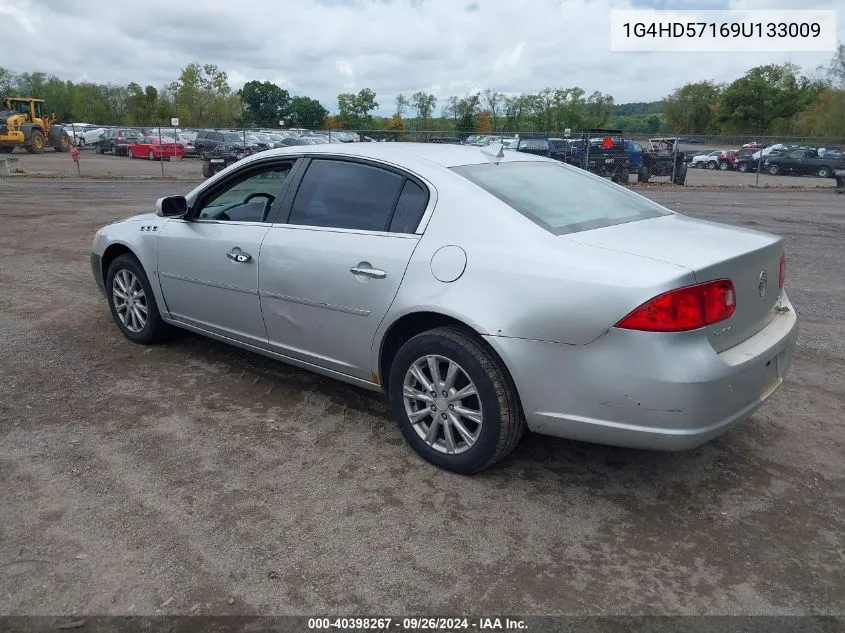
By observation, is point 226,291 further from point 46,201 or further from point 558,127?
point 558,127

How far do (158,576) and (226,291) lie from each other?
6.72 feet

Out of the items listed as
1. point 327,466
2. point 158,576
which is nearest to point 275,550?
point 158,576

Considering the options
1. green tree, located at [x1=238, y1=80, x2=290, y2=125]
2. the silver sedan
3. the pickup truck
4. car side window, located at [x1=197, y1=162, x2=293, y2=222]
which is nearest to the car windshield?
the silver sedan

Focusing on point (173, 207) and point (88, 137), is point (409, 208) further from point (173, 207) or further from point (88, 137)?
point (88, 137)

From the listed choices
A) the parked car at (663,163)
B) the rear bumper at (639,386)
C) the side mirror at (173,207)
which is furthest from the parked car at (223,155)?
the rear bumper at (639,386)

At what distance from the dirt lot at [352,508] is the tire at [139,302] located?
1.07ft

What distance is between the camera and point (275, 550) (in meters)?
2.78

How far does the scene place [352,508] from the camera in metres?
3.09

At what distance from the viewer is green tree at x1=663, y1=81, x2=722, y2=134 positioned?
72.5 metres

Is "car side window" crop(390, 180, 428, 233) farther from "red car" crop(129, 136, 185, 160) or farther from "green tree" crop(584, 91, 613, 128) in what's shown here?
"green tree" crop(584, 91, 613, 128)

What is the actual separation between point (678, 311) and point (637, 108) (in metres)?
90.8

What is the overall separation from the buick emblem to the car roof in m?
1.54

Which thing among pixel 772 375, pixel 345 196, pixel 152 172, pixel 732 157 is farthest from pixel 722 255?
pixel 732 157

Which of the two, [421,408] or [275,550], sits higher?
[421,408]
